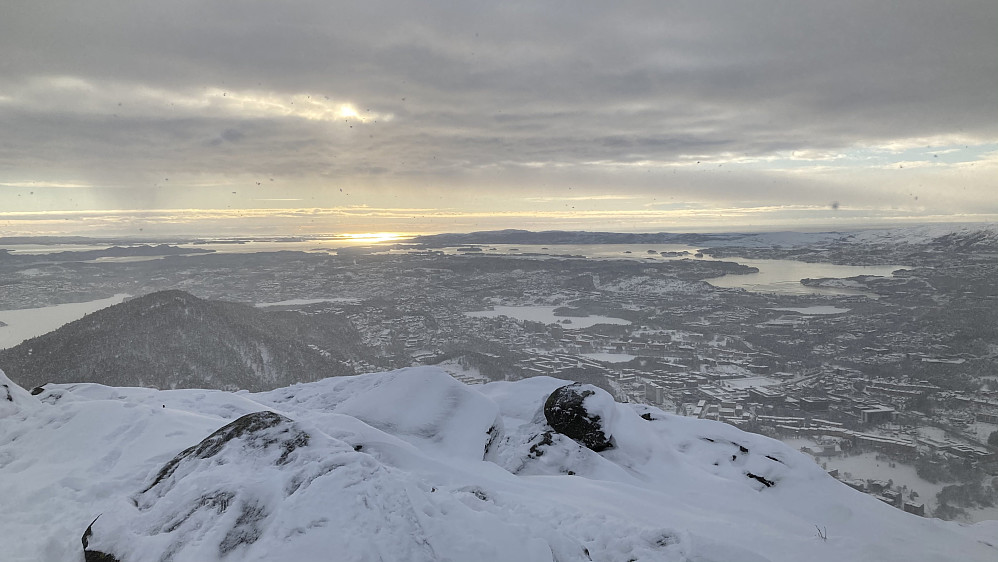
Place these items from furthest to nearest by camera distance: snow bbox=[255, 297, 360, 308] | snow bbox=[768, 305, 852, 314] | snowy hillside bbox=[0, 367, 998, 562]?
snow bbox=[255, 297, 360, 308] → snow bbox=[768, 305, 852, 314] → snowy hillside bbox=[0, 367, 998, 562]

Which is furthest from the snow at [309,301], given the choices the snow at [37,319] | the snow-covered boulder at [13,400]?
the snow-covered boulder at [13,400]

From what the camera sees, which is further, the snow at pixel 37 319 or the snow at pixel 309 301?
the snow at pixel 309 301

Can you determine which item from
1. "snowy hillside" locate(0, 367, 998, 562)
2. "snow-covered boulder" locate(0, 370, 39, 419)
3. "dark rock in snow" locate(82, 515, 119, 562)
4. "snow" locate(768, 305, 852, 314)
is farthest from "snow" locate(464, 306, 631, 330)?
"dark rock in snow" locate(82, 515, 119, 562)

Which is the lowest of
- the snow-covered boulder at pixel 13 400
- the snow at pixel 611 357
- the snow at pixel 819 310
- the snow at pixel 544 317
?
the snow at pixel 611 357

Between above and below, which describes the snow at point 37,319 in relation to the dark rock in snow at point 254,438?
below

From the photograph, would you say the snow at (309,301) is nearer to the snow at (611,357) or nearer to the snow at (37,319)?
the snow at (37,319)

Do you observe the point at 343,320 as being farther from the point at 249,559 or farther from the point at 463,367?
the point at 249,559

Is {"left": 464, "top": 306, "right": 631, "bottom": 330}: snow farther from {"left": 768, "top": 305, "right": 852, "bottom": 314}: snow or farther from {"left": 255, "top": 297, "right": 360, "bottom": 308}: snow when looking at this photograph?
{"left": 768, "top": 305, "right": 852, "bottom": 314}: snow
